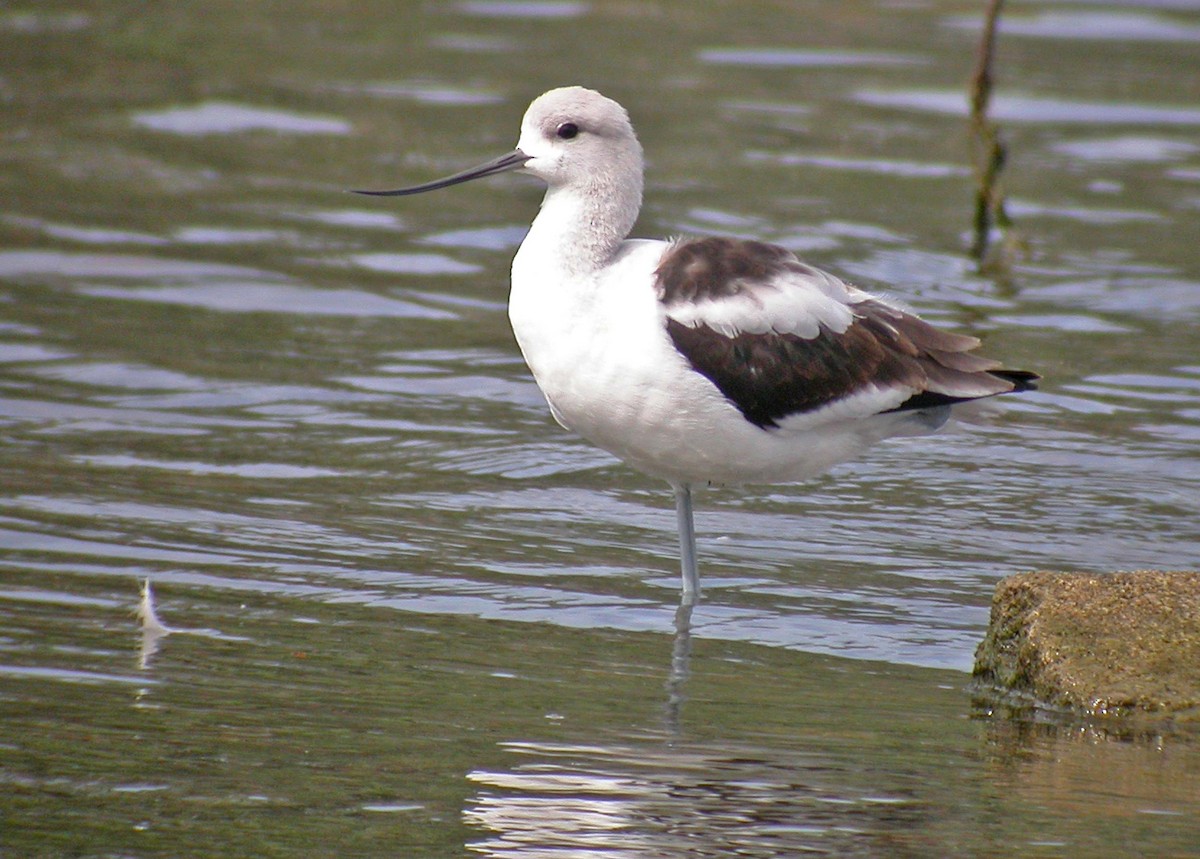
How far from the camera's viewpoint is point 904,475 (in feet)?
28.1

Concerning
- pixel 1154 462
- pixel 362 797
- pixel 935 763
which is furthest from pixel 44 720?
pixel 1154 462

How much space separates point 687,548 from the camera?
685 cm

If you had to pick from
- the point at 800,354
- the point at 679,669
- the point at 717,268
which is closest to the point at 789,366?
the point at 800,354

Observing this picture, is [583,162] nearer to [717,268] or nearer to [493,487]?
[717,268]

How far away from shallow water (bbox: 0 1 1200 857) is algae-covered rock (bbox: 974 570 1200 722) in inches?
7.5

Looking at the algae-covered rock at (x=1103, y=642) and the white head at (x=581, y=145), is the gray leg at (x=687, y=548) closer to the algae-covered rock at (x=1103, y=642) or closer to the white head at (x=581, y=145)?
the white head at (x=581, y=145)

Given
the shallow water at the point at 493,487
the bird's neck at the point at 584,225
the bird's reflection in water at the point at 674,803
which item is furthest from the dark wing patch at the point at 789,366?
the bird's reflection in water at the point at 674,803

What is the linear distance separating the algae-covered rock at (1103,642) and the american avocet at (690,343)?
3.38ft

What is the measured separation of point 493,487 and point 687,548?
163 centimetres

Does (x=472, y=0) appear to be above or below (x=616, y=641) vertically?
above

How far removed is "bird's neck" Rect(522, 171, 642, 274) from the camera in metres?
6.42

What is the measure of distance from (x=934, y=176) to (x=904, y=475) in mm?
6349

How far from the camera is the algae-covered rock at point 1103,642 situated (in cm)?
564

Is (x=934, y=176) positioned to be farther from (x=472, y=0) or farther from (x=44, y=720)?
(x=44, y=720)
